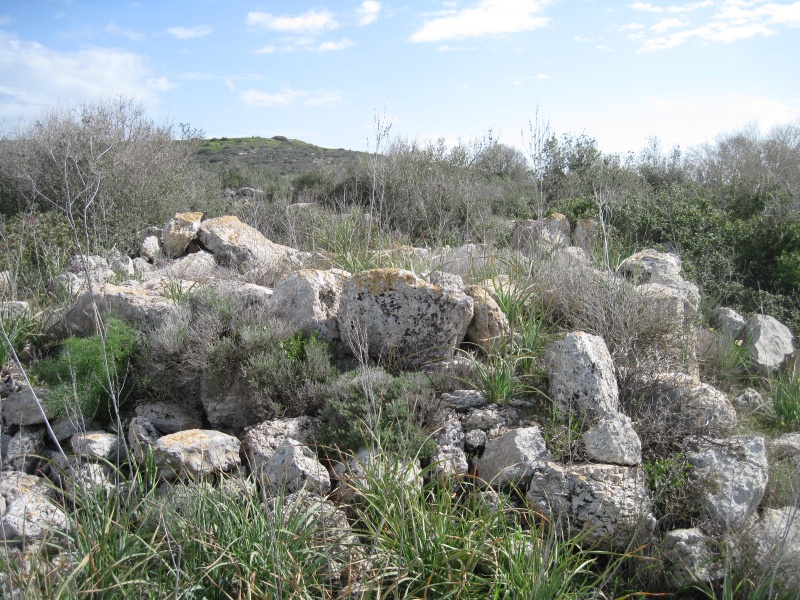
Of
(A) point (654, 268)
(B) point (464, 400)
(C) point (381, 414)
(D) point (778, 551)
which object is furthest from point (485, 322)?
(A) point (654, 268)

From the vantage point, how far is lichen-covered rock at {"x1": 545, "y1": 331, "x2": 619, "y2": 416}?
456cm

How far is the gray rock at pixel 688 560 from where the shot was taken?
3.76 meters

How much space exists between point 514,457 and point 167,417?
2835 millimetres

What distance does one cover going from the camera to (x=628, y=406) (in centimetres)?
491

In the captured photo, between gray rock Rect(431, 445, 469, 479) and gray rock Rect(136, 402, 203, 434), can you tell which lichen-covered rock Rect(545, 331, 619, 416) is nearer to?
gray rock Rect(431, 445, 469, 479)

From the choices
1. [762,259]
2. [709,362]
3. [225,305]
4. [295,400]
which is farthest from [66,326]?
[762,259]

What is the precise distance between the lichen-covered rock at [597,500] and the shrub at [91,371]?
3.29 metres

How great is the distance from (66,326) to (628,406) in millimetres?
5146

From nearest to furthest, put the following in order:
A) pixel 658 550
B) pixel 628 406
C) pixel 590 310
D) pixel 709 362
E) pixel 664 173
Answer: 1. pixel 658 550
2. pixel 628 406
3. pixel 590 310
4. pixel 709 362
5. pixel 664 173

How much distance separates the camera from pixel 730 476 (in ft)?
13.8

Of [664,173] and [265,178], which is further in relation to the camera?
[265,178]

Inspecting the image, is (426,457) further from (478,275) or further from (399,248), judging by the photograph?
(399,248)

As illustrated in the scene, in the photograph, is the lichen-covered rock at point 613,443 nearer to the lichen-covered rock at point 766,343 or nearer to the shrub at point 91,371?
the lichen-covered rock at point 766,343

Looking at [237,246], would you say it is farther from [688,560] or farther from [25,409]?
[688,560]
